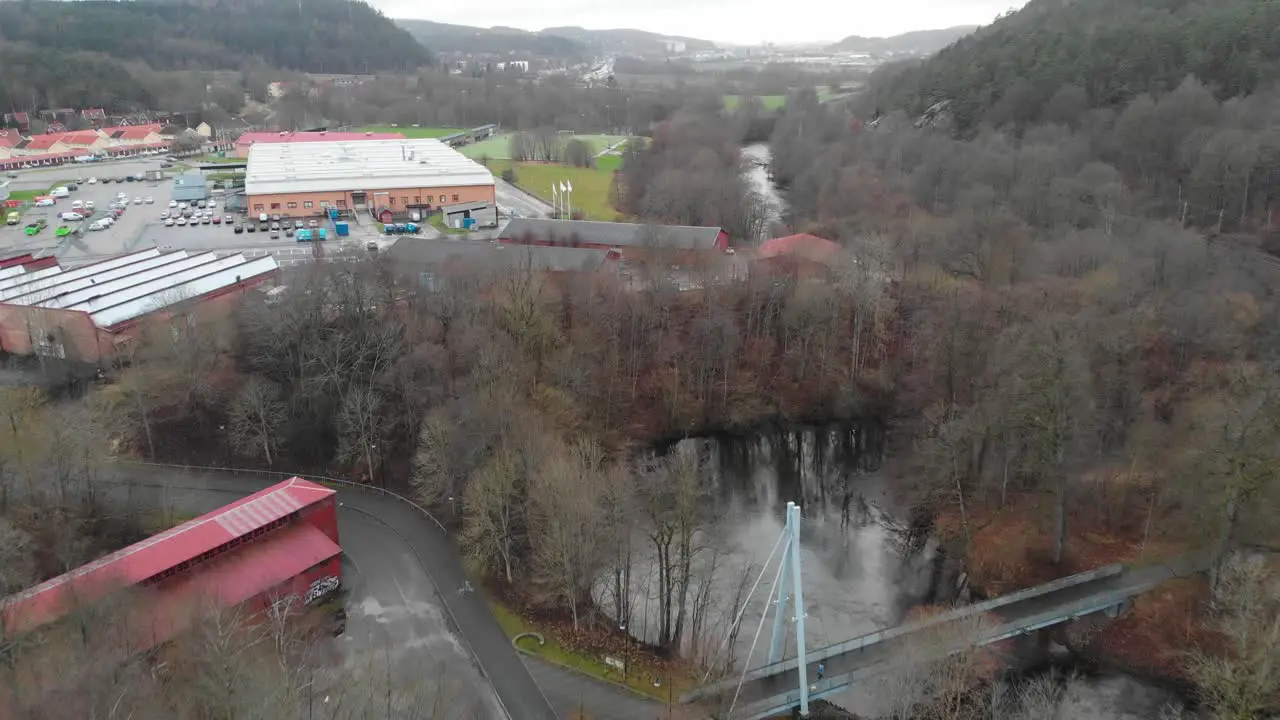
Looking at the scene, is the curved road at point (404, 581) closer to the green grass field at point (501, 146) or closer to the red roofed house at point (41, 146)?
the green grass field at point (501, 146)

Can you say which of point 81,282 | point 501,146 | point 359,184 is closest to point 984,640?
point 81,282

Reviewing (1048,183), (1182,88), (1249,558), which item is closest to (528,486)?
(1249,558)

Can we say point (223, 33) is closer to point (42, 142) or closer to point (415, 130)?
point (415, 130)

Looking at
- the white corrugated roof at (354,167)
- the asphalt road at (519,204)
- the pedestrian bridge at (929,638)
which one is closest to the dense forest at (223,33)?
the white corrugated roof at (354,167)

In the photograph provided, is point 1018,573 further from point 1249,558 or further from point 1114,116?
point 1114,116

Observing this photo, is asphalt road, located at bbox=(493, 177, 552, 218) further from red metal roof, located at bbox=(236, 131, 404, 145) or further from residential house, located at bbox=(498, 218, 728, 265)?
red metal roof, located at bbox=(236, 131, 404, 145)

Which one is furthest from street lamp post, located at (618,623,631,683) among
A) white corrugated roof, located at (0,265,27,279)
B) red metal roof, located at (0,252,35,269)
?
red metal roof, located at (0,252,35,269)
